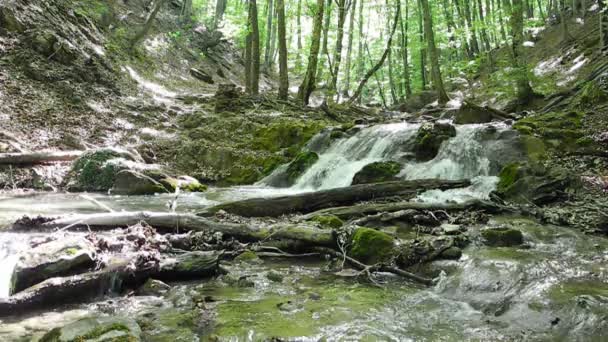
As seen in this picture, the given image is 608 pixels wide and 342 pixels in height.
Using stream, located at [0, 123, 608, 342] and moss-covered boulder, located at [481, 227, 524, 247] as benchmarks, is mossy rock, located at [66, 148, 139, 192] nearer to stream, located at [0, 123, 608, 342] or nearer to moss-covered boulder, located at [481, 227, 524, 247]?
stream, located at [0, 123, 608, 342]

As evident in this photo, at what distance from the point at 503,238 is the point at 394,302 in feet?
7.80

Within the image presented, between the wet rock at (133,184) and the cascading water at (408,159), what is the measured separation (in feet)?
11.2

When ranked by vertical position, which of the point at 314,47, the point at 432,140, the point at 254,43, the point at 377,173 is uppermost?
the point at 254,43

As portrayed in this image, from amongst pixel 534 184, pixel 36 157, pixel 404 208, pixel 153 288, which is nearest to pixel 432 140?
pixel 534 184

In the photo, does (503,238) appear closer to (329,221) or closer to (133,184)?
(329,221)

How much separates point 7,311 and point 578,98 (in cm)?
1285

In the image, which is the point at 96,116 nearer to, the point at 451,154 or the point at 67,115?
the point at 67,115

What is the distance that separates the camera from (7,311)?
3652 millimetres

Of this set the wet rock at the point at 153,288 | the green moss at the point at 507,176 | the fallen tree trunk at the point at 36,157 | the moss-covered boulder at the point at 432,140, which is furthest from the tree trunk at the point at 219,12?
the wet rock at the point at 153,288

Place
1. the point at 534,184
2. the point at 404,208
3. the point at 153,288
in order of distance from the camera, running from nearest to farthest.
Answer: the point at 153,288 < the point at 404,208 < the point at 534,184

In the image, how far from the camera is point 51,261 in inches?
162

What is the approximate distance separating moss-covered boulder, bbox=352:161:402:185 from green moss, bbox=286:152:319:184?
2336 mm

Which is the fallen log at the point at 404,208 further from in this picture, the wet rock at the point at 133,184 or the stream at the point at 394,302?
the wet rock at the point at 133,184

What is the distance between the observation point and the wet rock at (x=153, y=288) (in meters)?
4.37
